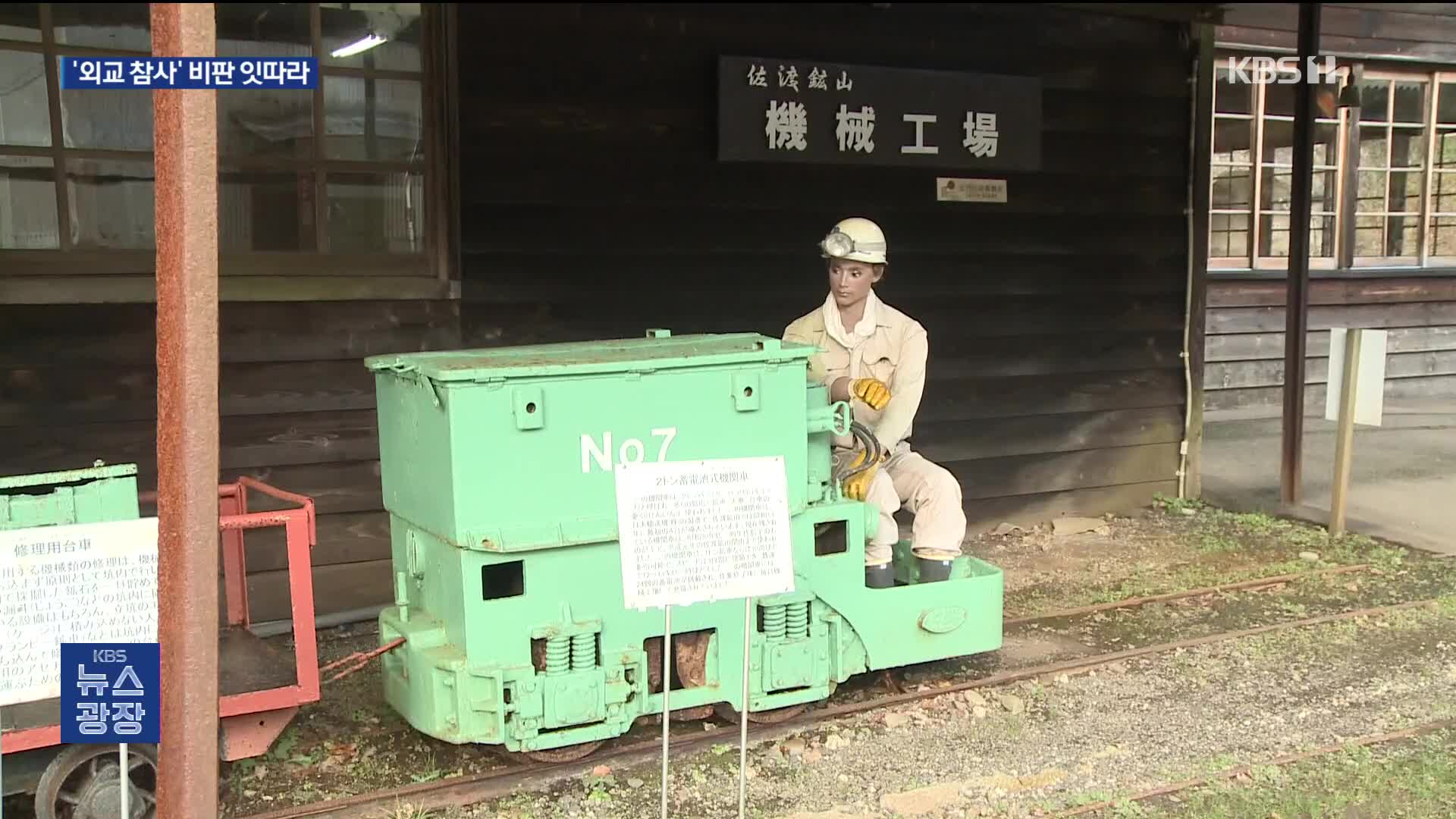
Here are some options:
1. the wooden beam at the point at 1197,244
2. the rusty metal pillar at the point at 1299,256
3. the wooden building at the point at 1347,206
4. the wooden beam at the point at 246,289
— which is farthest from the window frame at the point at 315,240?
the wooden building at the point at 1347,206

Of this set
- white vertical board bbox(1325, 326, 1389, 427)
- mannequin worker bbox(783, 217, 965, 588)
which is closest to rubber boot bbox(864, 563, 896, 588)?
mannequin worker bbox(783, 217, 965, 588)

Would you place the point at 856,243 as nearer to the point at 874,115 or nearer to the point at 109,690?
the point at 874,115

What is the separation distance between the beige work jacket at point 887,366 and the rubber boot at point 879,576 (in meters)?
0.47

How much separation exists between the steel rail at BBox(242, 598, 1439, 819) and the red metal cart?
0.29m

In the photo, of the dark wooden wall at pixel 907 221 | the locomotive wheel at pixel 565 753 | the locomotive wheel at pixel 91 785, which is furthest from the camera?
the dark wooden wall at pixel 907 221

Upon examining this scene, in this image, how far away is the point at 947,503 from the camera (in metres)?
4.80

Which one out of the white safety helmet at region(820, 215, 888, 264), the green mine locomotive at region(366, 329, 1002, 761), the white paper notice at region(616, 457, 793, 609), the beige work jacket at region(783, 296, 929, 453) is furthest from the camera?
the beige work jacket at region(783, 296, 929, 453)

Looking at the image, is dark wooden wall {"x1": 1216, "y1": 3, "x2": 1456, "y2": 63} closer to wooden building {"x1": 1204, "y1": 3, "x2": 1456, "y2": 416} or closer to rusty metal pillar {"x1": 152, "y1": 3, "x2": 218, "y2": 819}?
wooden building {"x1": 1204, "y1": 3, "x2": 1456, "y2": 416}

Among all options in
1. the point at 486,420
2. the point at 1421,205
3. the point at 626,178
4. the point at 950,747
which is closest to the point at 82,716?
the point at 486,420

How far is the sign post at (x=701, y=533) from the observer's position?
3184 millimetres

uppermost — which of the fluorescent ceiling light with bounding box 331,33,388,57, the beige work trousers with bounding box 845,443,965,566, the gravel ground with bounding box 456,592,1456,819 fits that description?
the fluorescent ceiling light with bounding box 331,33,388,57

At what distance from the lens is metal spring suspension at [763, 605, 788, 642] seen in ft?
14.1

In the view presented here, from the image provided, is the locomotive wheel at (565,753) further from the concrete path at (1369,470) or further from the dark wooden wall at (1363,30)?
the dark wooden wall at (1363,30)

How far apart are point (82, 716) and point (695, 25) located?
473 centimetres
